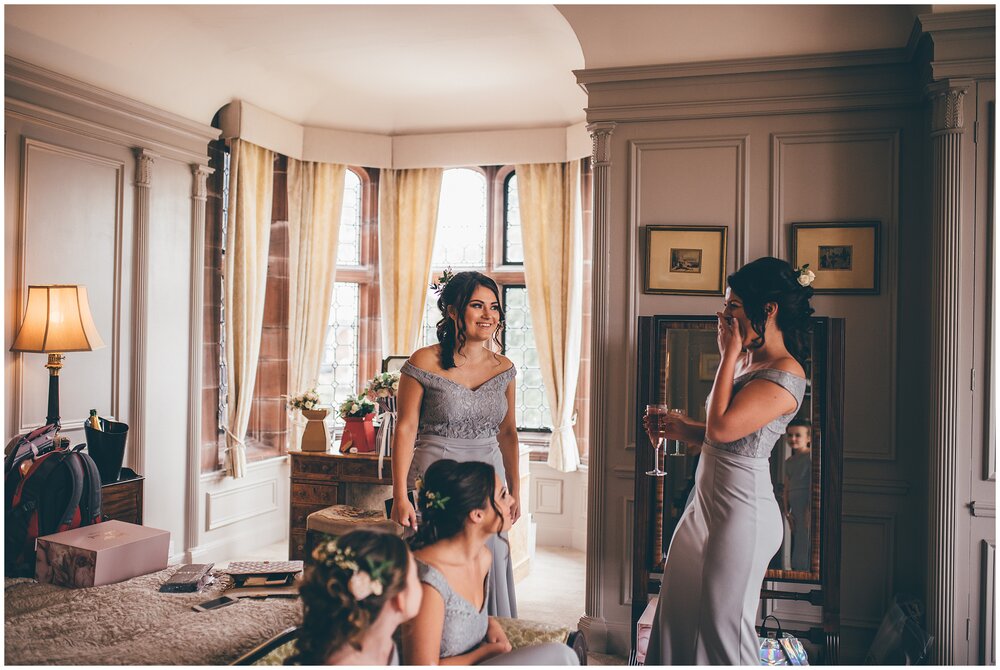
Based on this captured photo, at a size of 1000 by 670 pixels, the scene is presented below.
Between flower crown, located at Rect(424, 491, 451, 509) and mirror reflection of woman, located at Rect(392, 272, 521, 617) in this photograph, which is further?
mirror reflection of woman, located at Rect(392, 272, 521, 617)

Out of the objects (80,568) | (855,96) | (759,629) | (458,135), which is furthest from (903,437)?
(458,135)

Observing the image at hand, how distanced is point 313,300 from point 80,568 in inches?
129

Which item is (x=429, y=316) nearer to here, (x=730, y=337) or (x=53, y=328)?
(x=53, y=328)

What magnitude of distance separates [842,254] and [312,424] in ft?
10.6

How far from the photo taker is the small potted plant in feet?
16.2

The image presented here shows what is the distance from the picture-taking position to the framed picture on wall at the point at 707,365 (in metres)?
3.42

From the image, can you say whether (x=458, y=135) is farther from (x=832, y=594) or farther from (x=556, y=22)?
(x=832, y=594)

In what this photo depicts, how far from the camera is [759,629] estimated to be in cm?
351

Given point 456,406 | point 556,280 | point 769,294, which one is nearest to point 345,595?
point 456,406

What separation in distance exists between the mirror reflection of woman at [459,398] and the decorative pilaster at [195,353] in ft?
7.99

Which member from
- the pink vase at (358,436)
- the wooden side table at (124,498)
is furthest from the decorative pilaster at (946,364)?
the wooden side table at (124,498)

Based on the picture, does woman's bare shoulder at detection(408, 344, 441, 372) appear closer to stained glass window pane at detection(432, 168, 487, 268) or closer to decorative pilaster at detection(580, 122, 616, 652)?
decorative pilaster at detection(580, 122, 616, 652)

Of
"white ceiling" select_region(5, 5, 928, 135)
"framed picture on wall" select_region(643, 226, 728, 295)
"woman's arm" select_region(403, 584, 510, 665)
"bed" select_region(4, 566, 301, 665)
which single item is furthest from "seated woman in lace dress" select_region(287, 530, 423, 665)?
"white ceiling" select_region(5, 5, 928, 135)

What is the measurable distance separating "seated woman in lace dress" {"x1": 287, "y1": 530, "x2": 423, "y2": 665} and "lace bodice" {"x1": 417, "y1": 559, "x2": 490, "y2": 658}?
20cm
